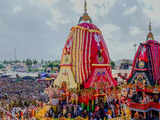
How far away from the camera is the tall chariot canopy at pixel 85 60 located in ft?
41.1

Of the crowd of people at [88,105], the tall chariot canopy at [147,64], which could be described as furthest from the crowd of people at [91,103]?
the tall chariot canopy at [147,64]

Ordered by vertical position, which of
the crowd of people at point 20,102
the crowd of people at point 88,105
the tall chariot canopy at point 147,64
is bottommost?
the crowd of people at point 20,102

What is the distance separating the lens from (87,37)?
1324 centimetres

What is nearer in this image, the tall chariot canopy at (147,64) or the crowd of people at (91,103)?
→ the crowd of people at (91,103)

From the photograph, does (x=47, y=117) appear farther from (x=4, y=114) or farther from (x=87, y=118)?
(x=4, y=114)

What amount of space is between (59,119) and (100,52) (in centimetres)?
557

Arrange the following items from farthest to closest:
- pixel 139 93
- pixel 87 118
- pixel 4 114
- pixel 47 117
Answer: pixel 4 114
pixel 139 93
pixel 47 117
pixel 87 118

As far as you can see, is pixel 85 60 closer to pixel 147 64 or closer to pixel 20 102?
pixel 147 64

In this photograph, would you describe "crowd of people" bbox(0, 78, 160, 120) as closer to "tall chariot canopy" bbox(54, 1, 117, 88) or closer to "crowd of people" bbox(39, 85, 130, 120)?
"crowd of people" bbox(39, 85, 130, 120)

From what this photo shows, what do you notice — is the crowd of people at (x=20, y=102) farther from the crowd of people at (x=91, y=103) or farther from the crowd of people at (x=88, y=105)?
the crowd of people at (x=88, y=105)

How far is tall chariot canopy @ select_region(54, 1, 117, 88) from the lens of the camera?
1254 centimetres

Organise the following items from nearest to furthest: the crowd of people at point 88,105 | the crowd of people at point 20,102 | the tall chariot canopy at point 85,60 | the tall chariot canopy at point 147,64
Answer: the crowd of people at point 88,105 < the tall chariot canopy at point 85,60 < the tall chariot canopy at point 147,64 < the crowd of people at point 20,102

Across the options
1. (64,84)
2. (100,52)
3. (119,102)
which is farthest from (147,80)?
(64,84)

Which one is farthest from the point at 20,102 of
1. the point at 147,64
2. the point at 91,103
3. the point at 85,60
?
the point at 147,64
